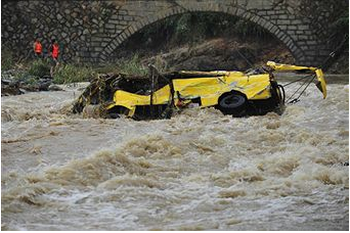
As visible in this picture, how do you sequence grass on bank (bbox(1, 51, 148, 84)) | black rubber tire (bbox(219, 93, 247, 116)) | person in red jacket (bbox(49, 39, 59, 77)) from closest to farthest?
black rubber tire (bbox(219, 93, 247, 116))
grass on bank (bbox(1, 51, 148, 84))
person in red jacket (bbox(49, 39, 59, 77))

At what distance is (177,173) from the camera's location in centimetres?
584

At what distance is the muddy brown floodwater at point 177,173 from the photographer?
4.54 meters

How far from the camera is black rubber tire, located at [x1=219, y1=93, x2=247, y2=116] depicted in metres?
9.51

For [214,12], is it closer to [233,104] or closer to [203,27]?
[203,27]

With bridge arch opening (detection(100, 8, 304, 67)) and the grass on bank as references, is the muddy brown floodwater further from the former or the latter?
bridge arch opening (detection(100, 8, 304, 67))

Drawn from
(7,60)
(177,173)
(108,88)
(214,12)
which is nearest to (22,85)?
(108,88)

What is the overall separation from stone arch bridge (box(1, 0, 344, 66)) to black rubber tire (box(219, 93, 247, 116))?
963 centimetres

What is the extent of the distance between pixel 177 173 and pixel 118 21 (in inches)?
552

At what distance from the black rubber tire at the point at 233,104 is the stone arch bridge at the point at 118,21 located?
9627 mm

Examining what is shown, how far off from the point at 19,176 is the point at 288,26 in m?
14.8

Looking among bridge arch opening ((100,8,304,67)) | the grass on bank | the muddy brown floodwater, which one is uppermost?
bridge arch opening ((100,8,304,67))

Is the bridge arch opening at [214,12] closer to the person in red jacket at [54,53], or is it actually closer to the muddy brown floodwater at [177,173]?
the person in red jacket at [54,53]

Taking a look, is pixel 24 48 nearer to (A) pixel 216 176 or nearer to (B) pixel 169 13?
(B) pixel 169 13

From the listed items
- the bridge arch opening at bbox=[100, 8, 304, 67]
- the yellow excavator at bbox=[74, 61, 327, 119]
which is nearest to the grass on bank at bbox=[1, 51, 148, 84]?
the bridge arch opening at bbox=[100, 8, 304, 67]
